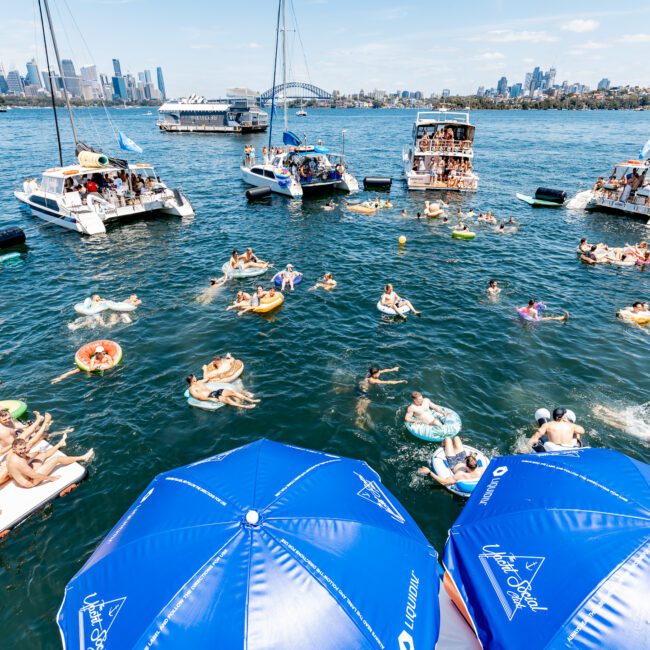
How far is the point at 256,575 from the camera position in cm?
488

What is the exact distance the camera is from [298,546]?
518 cm

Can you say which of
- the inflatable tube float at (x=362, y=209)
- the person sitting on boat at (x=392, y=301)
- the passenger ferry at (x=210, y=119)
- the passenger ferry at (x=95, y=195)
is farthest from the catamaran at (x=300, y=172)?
the passenger ferry at (x=210, y=119)

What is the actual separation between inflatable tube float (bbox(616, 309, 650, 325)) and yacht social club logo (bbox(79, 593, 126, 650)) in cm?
2086

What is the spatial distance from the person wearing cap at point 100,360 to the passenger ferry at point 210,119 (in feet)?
301

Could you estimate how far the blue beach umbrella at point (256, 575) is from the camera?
15.2 feet

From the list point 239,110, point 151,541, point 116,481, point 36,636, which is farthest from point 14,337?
point 239,110

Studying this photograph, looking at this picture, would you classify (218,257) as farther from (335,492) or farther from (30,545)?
(335,492)

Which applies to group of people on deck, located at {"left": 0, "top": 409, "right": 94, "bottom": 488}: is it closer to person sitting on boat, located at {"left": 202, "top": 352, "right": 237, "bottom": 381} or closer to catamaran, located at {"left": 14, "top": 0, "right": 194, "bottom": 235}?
person sitting on boat, located at {"left": 202, "top": 352, "right": 237, "bottom": 381}

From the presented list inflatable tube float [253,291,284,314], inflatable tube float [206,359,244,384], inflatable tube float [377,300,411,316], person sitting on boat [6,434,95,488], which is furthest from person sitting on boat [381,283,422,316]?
person sitting on boat [6,434,95,488]

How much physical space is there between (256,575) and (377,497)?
2617mm

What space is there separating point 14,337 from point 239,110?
315ft

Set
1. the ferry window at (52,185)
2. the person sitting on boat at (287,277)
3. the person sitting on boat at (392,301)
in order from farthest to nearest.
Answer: the ferry window at (52,185)
the person sitting on boat at (287,277)
the person sitting on boat at (392,301)

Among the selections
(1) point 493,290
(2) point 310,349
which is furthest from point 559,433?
(1) point 493,290

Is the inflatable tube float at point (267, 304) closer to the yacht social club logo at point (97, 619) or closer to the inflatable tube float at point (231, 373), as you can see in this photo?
the inflatable tube float at point (231, 373)
